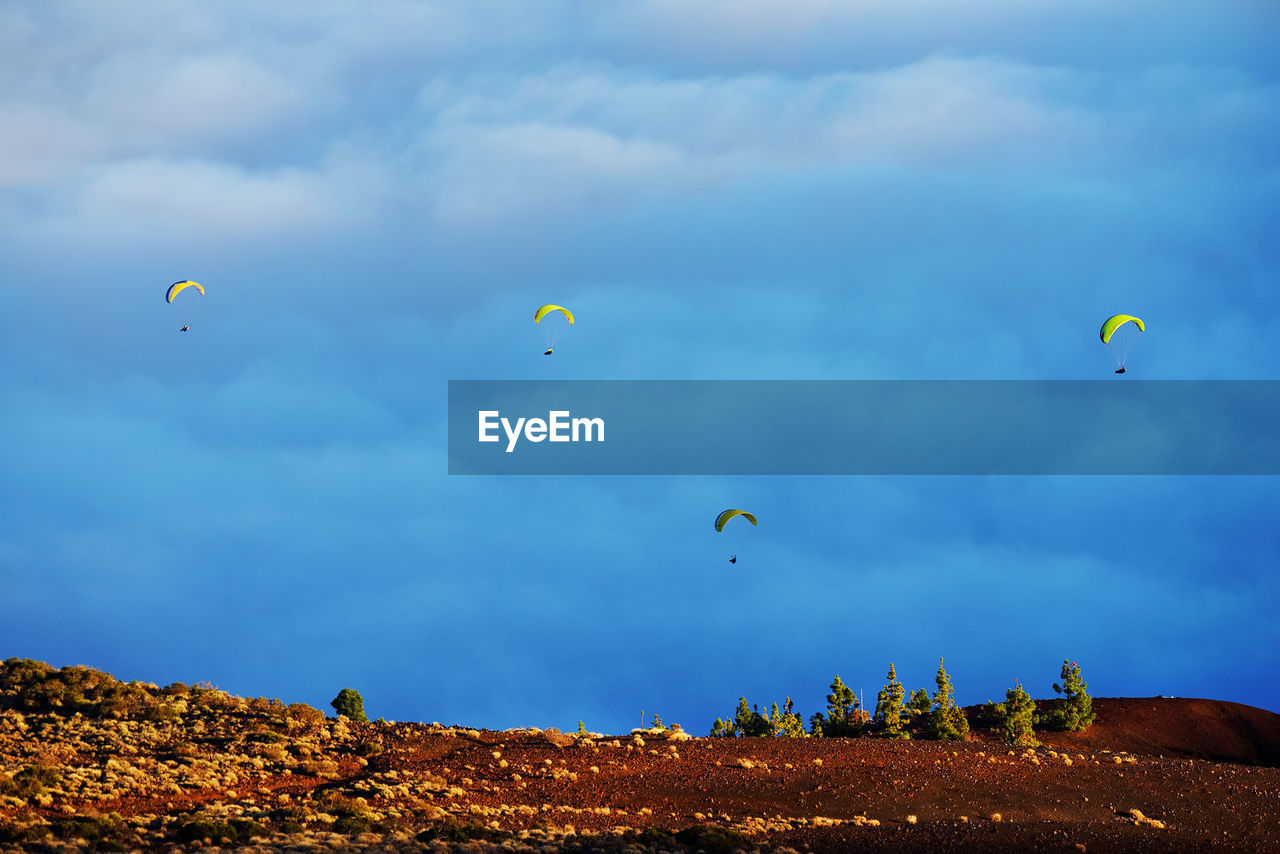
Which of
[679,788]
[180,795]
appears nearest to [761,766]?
[679,788]

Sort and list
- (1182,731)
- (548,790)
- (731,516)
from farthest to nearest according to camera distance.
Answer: (1182,731) < (731,516) < (548,790)

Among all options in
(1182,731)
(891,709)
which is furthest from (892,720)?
(1182,731)

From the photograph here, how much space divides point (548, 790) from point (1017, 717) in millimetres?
31222

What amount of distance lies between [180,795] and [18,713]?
19.4m

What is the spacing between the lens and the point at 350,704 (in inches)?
2434

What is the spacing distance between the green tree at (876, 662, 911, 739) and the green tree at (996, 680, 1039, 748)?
589cm

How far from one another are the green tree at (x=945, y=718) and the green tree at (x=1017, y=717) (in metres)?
2.24

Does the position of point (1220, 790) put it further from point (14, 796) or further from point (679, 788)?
point (14, 796)

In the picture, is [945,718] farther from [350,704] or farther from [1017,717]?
[350,704]

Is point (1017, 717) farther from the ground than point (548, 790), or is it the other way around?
point (1017, 717)

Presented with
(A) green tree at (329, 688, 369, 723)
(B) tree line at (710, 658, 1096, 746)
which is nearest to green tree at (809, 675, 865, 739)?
(B) tree line at (710, 658, 1096, 746)

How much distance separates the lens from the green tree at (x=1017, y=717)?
65.6 meters

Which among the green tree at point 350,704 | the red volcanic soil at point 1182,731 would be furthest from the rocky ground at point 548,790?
the red volcanic soil at point 1182,731

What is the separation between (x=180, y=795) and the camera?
44.9 meters
